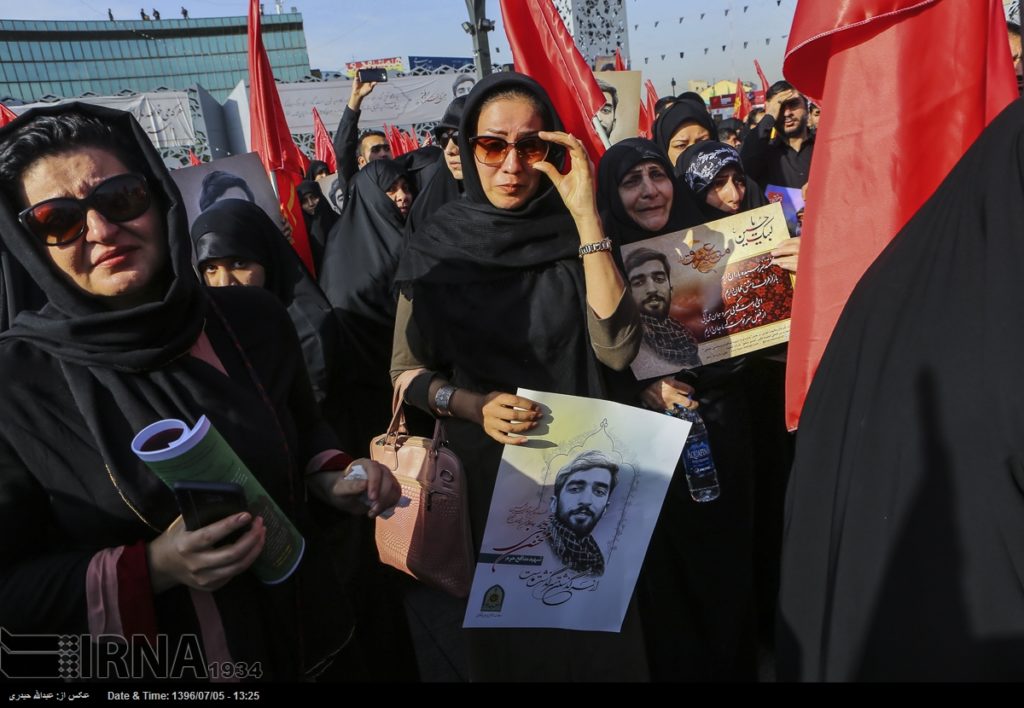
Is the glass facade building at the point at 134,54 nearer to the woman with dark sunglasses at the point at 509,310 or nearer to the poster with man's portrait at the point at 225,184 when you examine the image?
the poster with man's portrait at the point at 225,184

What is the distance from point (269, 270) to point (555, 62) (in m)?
1.59

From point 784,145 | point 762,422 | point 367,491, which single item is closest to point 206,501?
point 367,491

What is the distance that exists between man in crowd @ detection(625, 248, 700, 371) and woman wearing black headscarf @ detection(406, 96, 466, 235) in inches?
54.3

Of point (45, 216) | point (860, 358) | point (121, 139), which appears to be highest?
point (121, 139)

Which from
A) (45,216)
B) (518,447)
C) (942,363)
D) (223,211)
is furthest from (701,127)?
(45,216)

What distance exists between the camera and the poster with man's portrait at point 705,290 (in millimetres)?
2055

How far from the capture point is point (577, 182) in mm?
1749

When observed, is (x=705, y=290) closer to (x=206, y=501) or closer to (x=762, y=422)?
(x=762, y=422)

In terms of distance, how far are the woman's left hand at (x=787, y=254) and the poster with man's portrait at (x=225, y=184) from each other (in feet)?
7.80

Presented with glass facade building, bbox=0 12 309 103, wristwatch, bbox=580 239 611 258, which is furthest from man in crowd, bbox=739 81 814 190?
glass facade building, bbox=0 12 309 103

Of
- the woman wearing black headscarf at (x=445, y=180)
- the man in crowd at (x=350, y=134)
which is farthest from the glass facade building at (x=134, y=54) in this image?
the woman wearing black headscarf at (x=445, y=180)

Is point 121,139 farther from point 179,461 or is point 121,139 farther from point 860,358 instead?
point 860,358

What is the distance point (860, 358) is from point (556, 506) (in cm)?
80

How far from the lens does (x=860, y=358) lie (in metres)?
1.24
